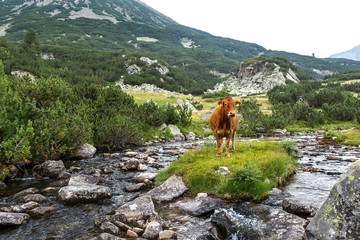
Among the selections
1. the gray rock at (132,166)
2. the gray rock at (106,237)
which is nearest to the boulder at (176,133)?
the gray rock at (132,166)

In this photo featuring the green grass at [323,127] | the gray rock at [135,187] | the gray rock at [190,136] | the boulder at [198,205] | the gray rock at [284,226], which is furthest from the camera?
the green grass at [323,127]

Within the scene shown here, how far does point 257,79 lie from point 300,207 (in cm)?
12154

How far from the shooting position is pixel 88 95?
76.7 ft

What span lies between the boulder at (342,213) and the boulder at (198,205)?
132 inches

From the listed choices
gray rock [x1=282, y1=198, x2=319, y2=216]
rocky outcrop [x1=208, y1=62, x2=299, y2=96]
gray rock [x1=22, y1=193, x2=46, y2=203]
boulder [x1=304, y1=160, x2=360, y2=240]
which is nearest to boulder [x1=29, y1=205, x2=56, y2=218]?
gray rock [x1=22, y1=193, x2=46, y2=203]

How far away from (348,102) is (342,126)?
46.2ft

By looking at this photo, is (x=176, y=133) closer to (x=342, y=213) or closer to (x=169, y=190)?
(x=169, y=190)

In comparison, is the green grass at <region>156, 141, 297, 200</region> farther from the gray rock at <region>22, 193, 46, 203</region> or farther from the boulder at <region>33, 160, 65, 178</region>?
the boulder at <region>33, 160, 65, 178</region>

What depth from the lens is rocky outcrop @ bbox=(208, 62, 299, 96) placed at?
109 meters

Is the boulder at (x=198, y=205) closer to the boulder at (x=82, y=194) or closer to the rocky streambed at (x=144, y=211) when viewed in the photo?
the rocky streambed at (x=144, y=211)

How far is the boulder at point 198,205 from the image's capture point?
271 inches

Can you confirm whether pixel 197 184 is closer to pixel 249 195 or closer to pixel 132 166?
pixel 249 195

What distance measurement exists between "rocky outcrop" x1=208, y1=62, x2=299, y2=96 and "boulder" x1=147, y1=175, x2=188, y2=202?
93.7 meters

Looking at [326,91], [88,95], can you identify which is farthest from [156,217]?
[326,91]
